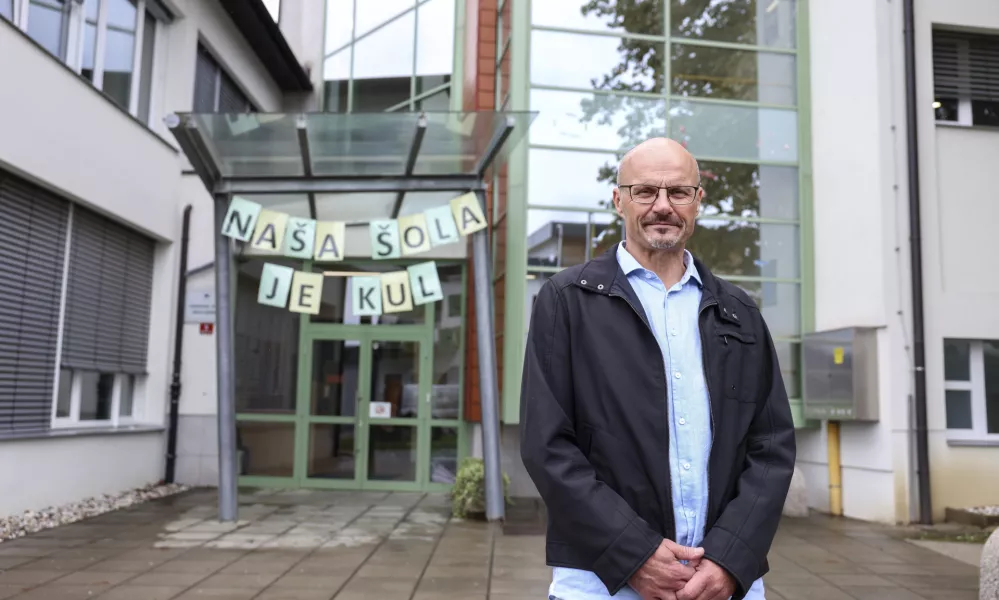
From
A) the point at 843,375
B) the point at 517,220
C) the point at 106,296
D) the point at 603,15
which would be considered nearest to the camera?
the point at 843,375

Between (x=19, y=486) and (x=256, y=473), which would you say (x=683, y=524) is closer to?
(x=19, y=486)

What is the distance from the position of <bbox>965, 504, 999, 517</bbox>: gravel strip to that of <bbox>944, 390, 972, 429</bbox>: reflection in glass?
0.84 m

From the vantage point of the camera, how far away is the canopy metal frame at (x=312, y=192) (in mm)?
8141

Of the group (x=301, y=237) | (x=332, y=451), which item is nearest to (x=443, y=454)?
(x=332, y=451)

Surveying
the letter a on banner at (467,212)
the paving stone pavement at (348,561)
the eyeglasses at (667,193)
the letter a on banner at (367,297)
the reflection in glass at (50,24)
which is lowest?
the paving stone pavement at (348,561)

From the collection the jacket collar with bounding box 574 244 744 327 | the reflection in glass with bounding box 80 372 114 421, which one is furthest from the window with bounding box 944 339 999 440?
the reflection in glass with bounding box 80 372 114 421

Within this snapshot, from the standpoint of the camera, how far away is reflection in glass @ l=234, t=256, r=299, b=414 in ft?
37.6

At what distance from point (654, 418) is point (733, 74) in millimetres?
9242

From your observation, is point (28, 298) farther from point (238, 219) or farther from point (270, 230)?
point (270, 230)

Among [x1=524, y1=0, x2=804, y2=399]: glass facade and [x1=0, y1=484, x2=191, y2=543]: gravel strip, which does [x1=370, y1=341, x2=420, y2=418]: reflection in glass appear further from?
[x1=0, y1=484, x2=191, y2=543]: gravel strip

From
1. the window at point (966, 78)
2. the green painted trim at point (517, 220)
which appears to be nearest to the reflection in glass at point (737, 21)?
the window at point (966, 78)

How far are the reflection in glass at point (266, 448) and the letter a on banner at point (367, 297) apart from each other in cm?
368

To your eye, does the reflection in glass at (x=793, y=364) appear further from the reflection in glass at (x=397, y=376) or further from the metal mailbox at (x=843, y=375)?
the reflection in glass at (x=397, y=376)

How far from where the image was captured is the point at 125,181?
990cm
